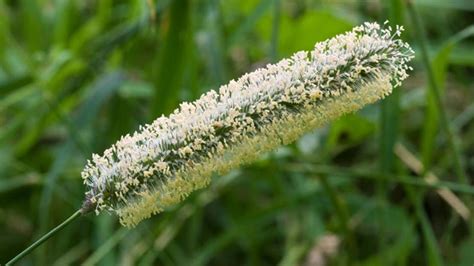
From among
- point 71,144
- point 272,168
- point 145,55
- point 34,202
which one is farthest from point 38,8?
point 272,168

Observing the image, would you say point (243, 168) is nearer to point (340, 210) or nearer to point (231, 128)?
point (340, 210)

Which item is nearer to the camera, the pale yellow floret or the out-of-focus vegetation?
the pale yellow floret

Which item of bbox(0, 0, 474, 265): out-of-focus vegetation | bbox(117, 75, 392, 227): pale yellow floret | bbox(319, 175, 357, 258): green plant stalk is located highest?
bbox(0, 0, 474, 265): out-of-focus vegetation

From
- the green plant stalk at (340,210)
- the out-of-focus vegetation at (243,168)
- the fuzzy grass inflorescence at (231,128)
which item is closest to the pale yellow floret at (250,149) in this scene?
the fuzzy grass inflorescence at (231,128)

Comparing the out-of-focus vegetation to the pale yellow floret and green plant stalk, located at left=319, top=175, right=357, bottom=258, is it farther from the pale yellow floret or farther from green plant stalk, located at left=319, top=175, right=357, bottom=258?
the pale yellow floret

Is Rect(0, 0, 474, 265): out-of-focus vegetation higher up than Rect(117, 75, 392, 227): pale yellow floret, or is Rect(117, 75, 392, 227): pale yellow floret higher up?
Rect(0, 0, 474, 265): out-of-focus vegetation

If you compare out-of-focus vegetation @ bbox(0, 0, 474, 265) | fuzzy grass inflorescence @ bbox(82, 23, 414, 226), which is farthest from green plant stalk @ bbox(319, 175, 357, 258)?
fuzzy grass inflorescence @ bbox(82, 23, 414, 226)

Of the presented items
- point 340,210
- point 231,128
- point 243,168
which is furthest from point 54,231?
point 243,168
